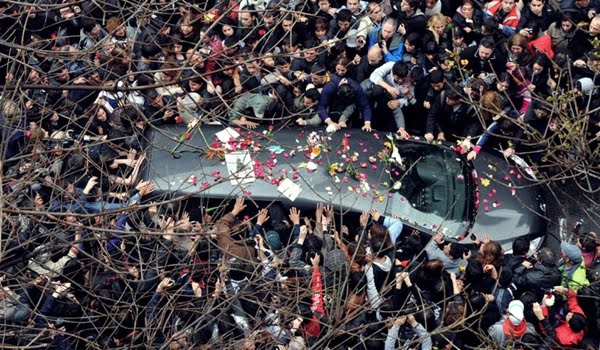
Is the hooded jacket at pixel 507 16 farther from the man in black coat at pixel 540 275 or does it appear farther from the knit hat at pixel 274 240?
the knit hat at pixel 274 240

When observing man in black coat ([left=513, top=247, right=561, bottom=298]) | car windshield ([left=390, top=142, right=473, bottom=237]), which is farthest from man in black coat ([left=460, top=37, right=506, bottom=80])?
man in black coat ([left=513, top=247, right=561, bottom=298])

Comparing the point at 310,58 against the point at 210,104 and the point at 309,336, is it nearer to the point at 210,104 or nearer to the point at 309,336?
the point at 210,104

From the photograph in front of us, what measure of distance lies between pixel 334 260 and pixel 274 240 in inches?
48.0

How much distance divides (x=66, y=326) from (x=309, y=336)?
2413 mm

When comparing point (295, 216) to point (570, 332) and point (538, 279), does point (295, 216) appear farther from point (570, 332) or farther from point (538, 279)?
point (570, 332)

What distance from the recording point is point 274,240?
10.8 meters

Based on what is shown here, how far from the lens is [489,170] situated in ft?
38.4

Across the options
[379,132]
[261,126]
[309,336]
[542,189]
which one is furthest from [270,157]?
[542,189]

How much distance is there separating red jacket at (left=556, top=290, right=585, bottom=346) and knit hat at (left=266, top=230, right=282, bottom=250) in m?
3.04

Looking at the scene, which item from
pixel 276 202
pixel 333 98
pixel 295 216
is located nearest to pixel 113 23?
pixel 333 98

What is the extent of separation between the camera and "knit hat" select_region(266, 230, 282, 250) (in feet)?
35.2

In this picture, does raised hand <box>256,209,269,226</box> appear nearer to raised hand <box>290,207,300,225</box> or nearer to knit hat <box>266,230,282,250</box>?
knit hat <box>266,230,282,250</box>

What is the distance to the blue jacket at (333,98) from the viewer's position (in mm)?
12172

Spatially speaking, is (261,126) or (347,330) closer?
(347,330)
